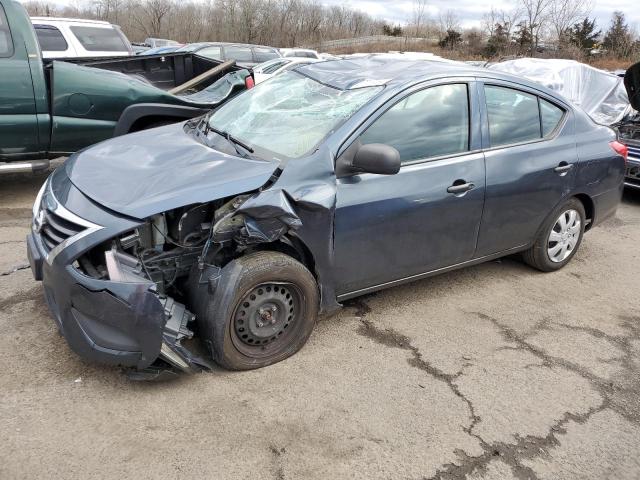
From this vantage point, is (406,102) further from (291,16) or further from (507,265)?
(291,16)

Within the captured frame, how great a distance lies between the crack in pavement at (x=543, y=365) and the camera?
8.54 feet

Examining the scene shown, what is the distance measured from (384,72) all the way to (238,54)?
13.9 metres

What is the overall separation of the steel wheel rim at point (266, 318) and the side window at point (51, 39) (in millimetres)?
8237

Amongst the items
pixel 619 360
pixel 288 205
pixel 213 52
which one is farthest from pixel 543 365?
pixel 213 52

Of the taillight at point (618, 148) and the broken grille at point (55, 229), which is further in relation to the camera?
the taillight at point (618, 148)

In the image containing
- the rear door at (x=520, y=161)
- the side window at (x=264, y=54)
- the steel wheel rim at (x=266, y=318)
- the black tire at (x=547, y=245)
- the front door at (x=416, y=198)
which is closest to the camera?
the steel wheel rim at (x=266, y=318)

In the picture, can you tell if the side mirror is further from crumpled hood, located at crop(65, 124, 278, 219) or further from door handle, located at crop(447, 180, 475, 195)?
door handle, located at crop(447, 180, 475, 195)

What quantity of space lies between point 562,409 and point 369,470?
1250mm

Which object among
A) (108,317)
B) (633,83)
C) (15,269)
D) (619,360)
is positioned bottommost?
(619,360)

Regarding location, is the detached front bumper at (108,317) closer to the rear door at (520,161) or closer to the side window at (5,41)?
the rear door at (520,161)

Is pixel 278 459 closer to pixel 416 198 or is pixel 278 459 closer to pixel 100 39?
pixel 416 198

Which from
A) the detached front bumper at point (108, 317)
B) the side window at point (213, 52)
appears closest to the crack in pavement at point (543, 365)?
the detached front bumper at point (108, 317)

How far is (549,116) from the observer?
4371mm

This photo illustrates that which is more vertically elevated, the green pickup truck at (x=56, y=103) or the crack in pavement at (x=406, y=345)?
the green pickup truck at (x=56, y=103)
